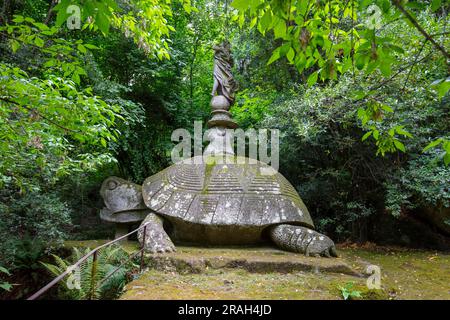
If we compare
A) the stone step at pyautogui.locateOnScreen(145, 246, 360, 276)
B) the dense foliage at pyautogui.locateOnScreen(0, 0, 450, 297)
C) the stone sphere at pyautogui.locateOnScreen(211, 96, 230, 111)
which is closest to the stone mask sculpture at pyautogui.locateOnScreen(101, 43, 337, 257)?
the stone step at pyautogui.locateOnScreen(145, 246, 360, 276)

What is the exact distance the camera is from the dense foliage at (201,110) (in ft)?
10.5

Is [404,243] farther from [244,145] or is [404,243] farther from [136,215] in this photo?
[136,215]

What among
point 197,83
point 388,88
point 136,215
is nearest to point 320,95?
point 388,88

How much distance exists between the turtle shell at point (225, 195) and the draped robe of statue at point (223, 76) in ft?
5.11

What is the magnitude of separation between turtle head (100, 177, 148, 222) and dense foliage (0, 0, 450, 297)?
563mm

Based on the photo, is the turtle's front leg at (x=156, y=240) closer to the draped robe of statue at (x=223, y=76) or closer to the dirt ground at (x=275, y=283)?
the dirt ground at (x=275, y=283)

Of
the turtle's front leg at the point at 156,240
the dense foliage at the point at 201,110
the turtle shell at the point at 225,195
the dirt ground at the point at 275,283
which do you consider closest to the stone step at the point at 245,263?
the dirt ground at the point at 275,283

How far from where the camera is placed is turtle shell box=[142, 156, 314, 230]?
512 centimetres

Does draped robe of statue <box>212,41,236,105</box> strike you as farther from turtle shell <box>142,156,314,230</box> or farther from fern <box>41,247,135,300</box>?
fern <box>41,247,135,300</box>

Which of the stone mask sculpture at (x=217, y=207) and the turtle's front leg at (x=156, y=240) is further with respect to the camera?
the stone mask sculpture at (x=217, y=207)

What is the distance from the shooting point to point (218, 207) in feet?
17.2

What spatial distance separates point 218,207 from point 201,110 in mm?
5428

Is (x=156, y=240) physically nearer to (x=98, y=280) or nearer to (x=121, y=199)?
(x=98, y=280)

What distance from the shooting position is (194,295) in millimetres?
3396
